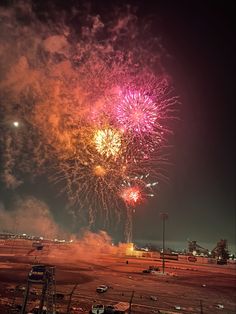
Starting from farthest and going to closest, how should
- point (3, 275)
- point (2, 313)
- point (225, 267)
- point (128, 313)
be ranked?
point (225, 267) → point (3, 275) → point (128, 313) → point (2, 313)

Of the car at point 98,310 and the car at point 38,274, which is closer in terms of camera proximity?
the car at point 38,274

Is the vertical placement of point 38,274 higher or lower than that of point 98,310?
higher

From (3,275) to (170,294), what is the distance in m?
27.7

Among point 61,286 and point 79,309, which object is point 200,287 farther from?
point 79,309

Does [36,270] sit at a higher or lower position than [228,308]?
higher

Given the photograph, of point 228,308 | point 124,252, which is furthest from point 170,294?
point 124,252

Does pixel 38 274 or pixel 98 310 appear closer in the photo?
pixel 38 274

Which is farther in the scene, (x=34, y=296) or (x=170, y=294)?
(x=170, y=294)

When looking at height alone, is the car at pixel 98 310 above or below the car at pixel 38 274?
below

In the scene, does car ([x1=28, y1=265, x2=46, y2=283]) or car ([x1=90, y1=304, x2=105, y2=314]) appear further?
car ([x1=90, y1=304, x2=105, y2=314])

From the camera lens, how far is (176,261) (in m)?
122

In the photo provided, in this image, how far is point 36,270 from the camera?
28453 millimetres

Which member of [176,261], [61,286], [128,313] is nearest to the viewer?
[128,313]

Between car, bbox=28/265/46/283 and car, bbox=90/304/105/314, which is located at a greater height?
car, bbox=28/265/46/283
